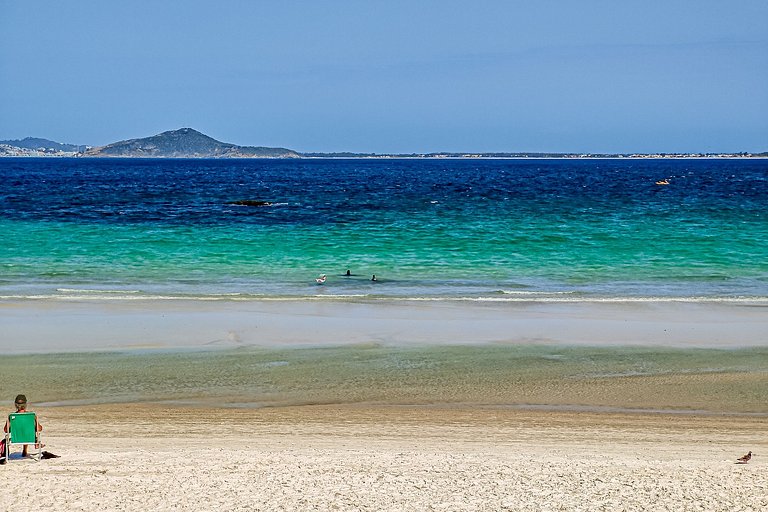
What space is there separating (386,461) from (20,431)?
382 centimetres

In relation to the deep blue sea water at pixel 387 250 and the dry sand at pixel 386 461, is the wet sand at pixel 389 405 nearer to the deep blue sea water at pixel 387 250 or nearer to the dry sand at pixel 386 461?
the dry sand at pixel 386 461

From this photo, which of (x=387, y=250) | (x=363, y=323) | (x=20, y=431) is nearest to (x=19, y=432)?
(x=20, y=431)

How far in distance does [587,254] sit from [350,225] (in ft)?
41.5

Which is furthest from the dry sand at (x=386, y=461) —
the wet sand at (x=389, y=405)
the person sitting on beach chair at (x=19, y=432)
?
the person sitting on beach chair at (x=19, y=432)

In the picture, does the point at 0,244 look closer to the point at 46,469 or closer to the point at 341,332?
the point at 341,332

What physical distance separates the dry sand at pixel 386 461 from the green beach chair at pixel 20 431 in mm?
230

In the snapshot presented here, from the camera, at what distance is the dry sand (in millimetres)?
8070

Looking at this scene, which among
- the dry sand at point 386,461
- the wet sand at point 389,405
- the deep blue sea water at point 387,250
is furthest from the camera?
the deep blue sea water at point 387,250

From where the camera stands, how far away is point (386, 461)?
9.14 meters

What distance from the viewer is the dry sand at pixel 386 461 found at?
26.5 feet

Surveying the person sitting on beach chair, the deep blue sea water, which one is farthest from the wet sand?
the deep blue sea water

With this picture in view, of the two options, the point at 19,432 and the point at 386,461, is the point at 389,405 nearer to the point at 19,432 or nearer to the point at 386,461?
the point at 386,461

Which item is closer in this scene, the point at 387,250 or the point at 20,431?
the point at 20,431

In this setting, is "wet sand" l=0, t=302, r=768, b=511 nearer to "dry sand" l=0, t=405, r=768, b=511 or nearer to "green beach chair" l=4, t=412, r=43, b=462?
"dry sand" l=0, t=405, r=768, b=511
